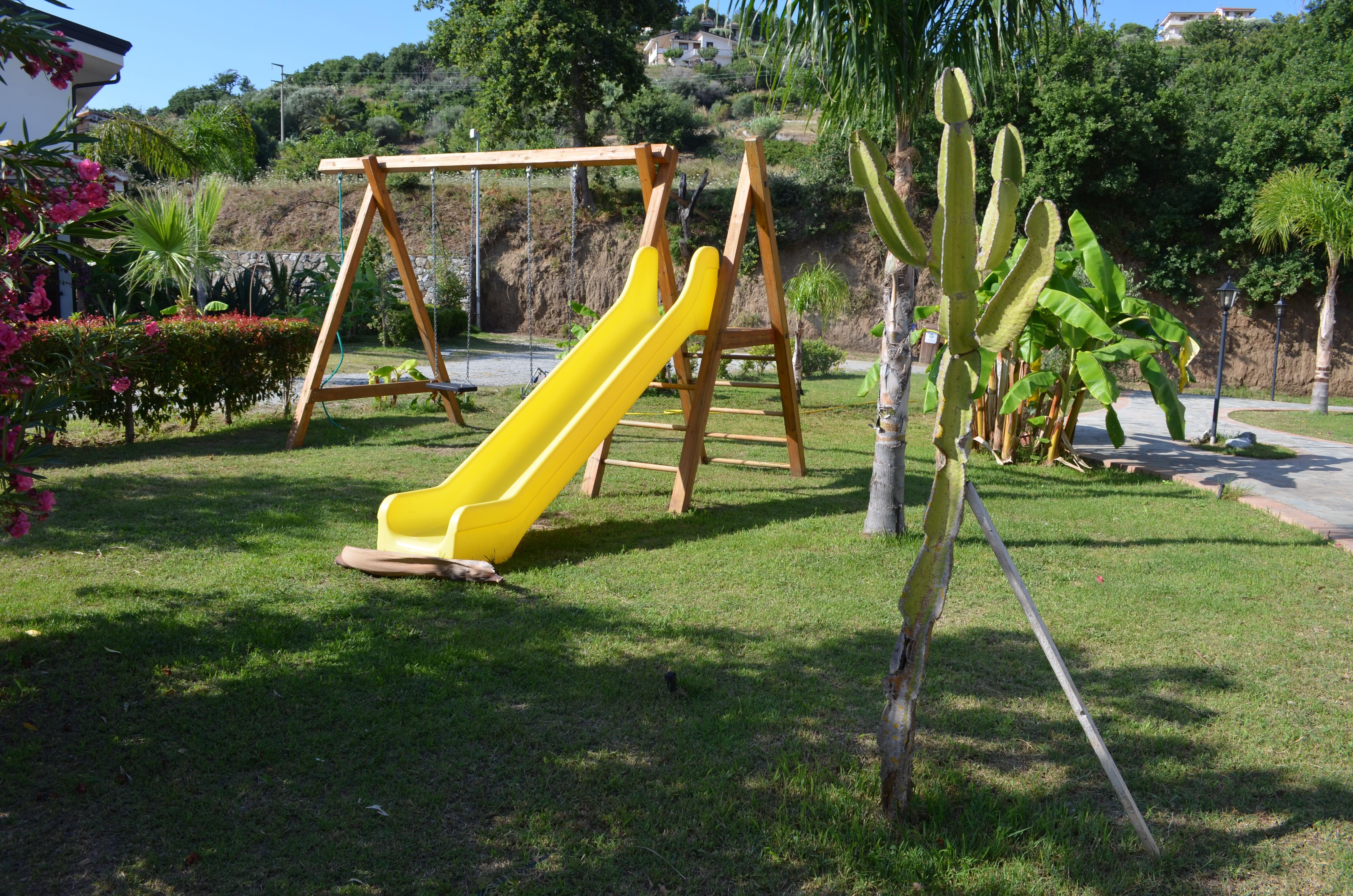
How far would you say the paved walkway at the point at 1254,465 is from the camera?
274 inches

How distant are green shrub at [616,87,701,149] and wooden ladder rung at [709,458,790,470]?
101ft

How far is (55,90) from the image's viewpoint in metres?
10.9

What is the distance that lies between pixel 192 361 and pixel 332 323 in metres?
1.44

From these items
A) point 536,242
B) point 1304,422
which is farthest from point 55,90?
point 1304,422

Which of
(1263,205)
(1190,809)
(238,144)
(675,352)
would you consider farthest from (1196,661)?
(238,144)

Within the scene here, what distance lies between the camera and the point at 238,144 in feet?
86.5

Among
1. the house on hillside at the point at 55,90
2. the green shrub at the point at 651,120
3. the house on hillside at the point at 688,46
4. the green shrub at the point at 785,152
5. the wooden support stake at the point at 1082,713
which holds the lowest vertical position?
the wooden support stake at the point at 1082,713

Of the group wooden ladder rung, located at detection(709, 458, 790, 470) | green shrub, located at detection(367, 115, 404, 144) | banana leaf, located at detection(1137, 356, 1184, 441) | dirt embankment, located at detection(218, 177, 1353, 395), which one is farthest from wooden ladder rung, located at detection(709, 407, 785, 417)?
green shrub, located at detection(367, 115, 404, 144)

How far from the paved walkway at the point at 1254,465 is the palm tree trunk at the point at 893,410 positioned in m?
3.08

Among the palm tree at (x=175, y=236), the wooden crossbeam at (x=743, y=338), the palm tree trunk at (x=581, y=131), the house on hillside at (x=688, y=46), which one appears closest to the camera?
the wooden crossbeam at (x=743, y=338)

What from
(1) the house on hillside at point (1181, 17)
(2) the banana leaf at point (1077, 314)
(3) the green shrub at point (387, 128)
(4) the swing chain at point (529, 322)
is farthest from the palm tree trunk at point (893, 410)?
(1) the house on hillside at point (1181, 17)

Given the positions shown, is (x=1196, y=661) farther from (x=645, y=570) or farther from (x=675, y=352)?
(x=675, y=352)

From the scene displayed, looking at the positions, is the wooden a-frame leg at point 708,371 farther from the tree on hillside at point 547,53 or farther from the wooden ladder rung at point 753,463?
the tree on hillside at point 547,53

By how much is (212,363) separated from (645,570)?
6244 mm
